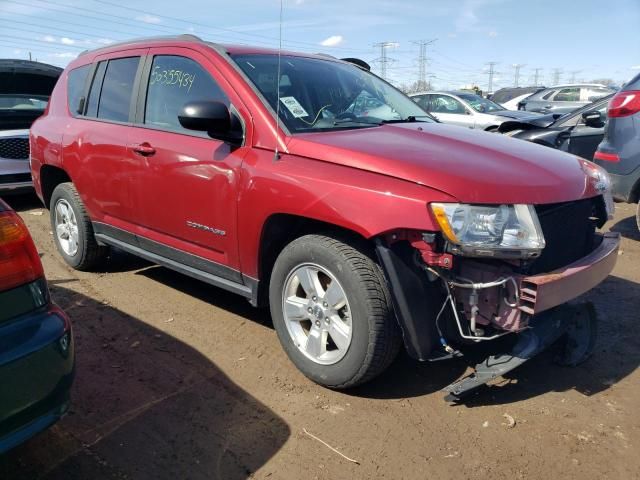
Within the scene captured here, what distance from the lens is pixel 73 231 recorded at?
15.7ft

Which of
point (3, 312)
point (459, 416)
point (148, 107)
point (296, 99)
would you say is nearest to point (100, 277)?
point (148, 107)

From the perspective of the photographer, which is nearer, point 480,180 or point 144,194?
point 480,180

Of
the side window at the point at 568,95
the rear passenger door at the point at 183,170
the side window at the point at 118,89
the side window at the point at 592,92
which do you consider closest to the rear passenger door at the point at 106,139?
the side window at the point at 118,89

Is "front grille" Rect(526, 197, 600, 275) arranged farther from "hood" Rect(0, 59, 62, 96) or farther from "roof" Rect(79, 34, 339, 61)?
"hood" Rect(0, 59, 62, 96)

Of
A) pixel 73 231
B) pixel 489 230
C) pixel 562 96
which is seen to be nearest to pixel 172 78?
pixel 73 231

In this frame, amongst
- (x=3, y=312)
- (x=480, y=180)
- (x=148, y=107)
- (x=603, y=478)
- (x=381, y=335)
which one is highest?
(x=148, y=107)

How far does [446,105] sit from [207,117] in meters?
10.3

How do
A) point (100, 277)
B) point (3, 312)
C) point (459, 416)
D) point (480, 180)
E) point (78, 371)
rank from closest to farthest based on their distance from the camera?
point (3, 312) → point (480, 180) → point (459, 416) → point (78, 371) → point (100, 277)

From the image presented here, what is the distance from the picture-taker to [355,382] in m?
2.81

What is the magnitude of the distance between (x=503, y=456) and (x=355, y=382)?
78 centimetres

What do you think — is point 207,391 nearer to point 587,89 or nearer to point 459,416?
point 459,416

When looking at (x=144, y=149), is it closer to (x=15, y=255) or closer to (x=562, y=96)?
(x=15, y=255)

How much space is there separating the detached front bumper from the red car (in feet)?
0.03

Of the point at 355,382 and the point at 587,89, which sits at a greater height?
the point at 587,89
